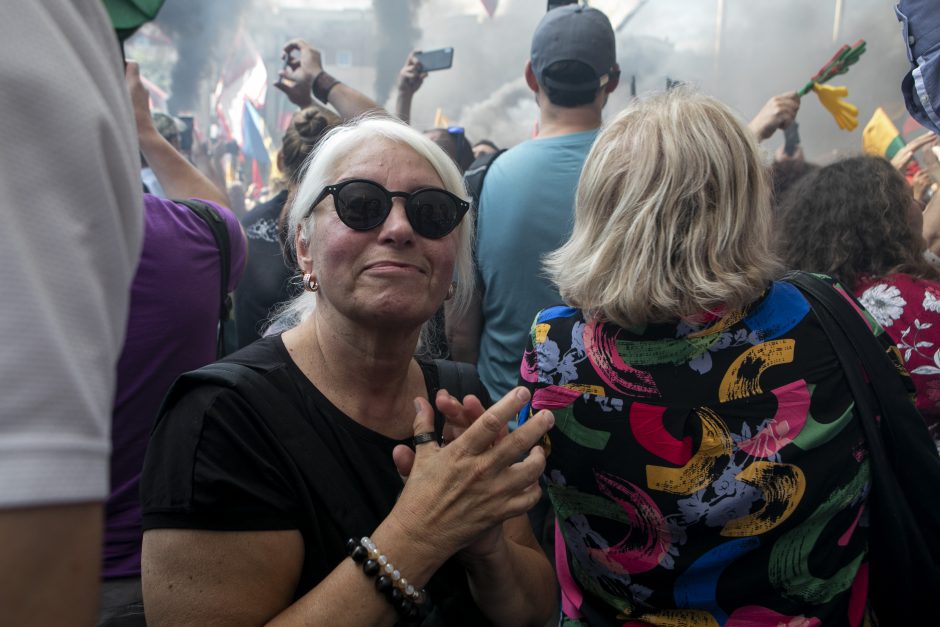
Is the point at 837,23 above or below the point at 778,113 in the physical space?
above

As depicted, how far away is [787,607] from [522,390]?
910 mm

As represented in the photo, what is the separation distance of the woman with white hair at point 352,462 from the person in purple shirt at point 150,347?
0.52m

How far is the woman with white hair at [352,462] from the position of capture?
4.72 ft

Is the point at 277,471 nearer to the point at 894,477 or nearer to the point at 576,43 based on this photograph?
the point at 894,477

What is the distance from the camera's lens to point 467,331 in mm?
3252

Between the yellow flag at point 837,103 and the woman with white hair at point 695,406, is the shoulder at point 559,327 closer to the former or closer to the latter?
the woman with white hair at point 695,406

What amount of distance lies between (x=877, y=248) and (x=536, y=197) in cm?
132

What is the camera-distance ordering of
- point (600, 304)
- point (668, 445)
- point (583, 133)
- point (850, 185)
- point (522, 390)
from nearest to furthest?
point (522, 390) < point (668, 445) < point (600, 304) < point (850, 185) < point (583, 133)

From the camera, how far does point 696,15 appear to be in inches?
280

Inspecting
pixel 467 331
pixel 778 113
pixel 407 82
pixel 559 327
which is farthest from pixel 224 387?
pixel 407 82

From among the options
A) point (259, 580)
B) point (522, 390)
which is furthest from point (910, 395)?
point (259, 580)

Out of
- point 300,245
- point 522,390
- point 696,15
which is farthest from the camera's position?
point 696,15

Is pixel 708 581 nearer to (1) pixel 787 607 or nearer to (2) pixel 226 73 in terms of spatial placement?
(1) pixel 787 607

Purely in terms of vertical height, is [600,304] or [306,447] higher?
[600,304]
